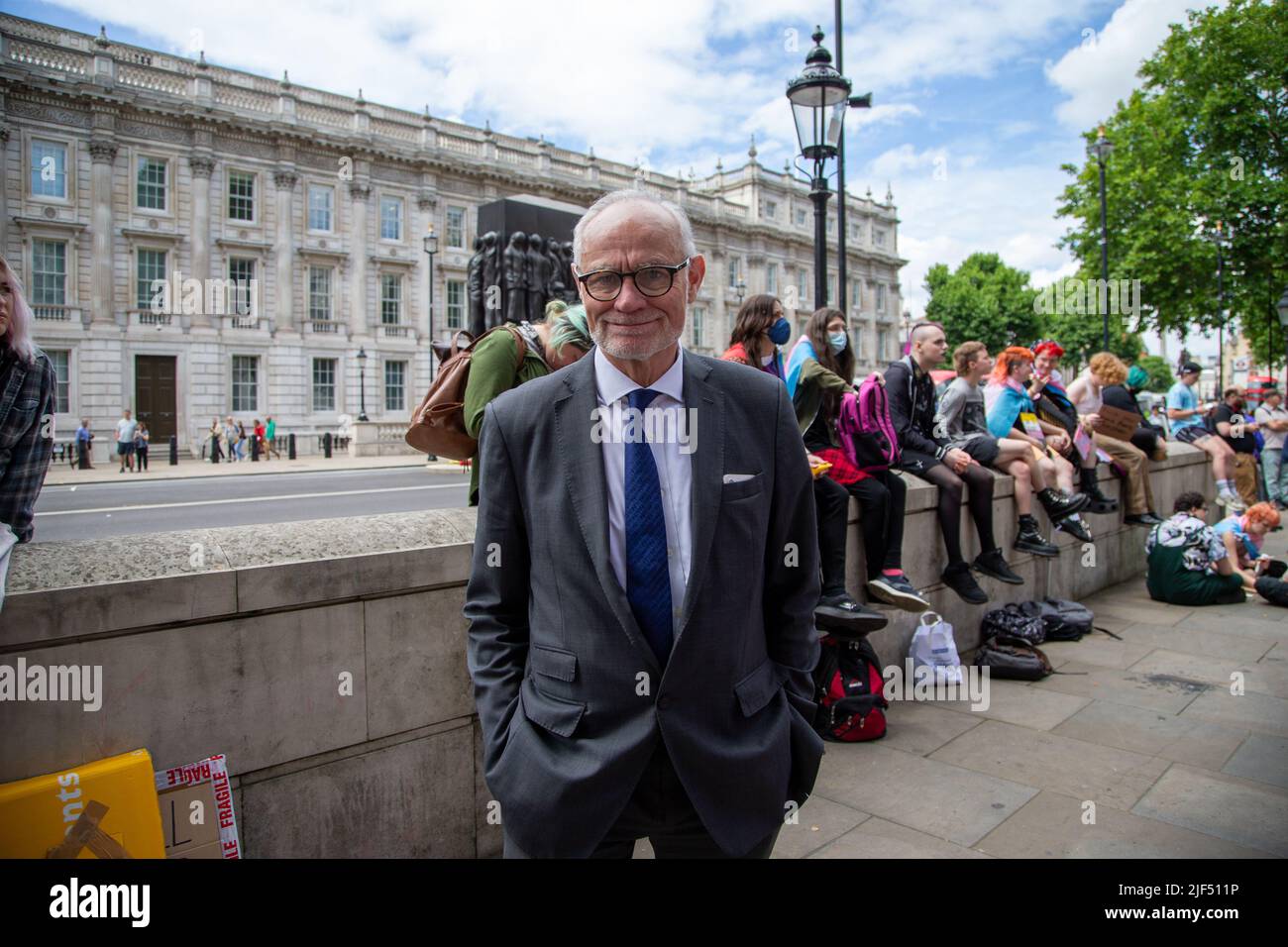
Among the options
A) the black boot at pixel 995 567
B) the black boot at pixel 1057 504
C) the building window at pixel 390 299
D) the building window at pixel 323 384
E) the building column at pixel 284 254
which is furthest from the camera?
the building window at pixel 390 299

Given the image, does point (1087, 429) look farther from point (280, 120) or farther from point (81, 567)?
point (280, 120)

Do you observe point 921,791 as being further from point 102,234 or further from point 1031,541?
point 102,234

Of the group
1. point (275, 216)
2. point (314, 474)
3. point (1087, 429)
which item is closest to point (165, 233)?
point (275, 216)

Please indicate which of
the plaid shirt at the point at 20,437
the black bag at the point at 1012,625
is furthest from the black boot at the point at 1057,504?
the plaid shirt at the point at 20,437

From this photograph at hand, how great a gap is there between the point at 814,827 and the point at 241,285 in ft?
134

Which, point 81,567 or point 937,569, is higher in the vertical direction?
point 81,567

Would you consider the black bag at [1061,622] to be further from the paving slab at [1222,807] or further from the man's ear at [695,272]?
the man's ear at [695,272]

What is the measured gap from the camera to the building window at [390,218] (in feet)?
139

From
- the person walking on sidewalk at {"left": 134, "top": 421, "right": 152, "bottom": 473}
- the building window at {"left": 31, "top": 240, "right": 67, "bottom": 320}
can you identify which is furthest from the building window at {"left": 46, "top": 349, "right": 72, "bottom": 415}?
the person walking on sidewalk at {"left": 134, "top": 421, "right": 152, "bottom": 473}

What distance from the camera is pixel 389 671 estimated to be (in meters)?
2.96

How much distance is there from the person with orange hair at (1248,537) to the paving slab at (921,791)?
627cm

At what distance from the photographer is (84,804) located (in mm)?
2217
